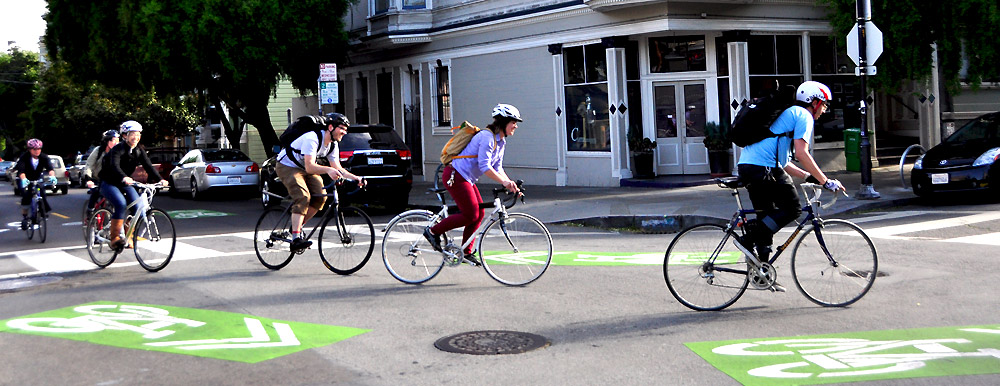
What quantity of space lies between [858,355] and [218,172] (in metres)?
21.4

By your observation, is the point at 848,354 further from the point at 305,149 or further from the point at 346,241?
the point at 305,149

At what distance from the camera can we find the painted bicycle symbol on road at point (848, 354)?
5.78 meters

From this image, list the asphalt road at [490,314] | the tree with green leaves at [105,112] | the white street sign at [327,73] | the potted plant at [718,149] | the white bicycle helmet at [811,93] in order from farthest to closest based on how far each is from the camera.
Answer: the tree with green leaves at [105,112] < the potted plant at [718,149] < the white street sign at [327,73] < the white bicycle helmet at [811,93] < the asphalt road at [490,314]

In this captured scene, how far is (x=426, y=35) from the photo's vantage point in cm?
2705

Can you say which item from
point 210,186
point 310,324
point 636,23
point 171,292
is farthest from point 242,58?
point 310,324

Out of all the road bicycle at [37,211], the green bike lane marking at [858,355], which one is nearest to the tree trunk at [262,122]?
the road bicycle at [37,211]

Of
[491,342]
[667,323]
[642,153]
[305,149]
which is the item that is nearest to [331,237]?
[305,149]

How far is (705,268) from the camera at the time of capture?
7656 mm

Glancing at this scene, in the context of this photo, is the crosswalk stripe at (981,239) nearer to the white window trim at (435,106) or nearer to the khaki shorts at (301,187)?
the khaki shorts at (301,187)

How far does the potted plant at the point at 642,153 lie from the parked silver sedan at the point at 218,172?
10.1 meters

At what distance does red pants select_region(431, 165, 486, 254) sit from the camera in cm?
904

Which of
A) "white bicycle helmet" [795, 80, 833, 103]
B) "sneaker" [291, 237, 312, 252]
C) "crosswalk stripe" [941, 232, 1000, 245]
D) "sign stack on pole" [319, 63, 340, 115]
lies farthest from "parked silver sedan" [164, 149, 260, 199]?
"white bicycle helmet" [795, 80, 833, 103]

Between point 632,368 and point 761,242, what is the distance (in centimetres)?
204

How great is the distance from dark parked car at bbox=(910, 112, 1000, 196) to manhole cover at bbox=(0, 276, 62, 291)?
12.5 m
